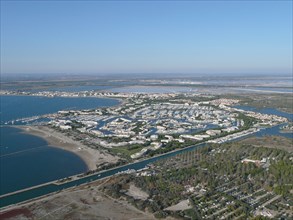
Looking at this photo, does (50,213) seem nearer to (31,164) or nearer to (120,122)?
(31,164)

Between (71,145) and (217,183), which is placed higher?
(71,145)

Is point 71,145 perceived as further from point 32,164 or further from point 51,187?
point 51,187

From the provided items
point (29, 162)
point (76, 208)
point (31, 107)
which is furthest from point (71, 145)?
point (31, 107)

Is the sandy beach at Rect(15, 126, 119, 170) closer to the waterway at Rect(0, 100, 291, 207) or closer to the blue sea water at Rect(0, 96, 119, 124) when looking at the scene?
the waterway at Rect(0, 100, 291, 207)

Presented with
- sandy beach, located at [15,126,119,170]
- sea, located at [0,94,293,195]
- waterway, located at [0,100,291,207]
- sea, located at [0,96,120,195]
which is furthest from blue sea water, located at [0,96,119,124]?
waterway, located at [0,100,291,207]

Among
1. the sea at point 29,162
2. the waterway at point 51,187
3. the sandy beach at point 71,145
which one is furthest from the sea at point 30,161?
the waterway at point 51,187

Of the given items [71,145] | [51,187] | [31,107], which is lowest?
[51,187]

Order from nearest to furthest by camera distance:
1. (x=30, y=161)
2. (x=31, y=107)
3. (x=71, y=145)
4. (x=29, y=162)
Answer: (x=29, y=162)
(x=30, y=161)
(x=71, y=145)
(x=31, y=107)

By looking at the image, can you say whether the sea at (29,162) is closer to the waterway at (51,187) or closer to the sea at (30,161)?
the sea at (30,161)

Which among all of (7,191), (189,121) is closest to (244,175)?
(7,191)
